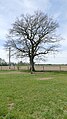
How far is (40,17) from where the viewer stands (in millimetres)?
45250

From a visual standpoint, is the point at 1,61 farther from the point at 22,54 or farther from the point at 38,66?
the point at 22,54

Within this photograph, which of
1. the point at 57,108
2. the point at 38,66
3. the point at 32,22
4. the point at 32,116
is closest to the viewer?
the point at 32,116

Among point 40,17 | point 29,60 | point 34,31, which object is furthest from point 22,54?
point 40,17

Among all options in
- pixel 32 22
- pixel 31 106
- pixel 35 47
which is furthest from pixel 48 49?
pixel 31 106

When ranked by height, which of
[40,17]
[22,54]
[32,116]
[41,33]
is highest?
[40,17]

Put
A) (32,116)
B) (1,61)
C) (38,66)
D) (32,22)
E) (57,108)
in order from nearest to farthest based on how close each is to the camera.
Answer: (32,116), (57,108), (32,22), (38,66), (1,61)

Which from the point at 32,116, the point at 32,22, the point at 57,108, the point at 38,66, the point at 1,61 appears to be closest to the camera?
the point at 32,116

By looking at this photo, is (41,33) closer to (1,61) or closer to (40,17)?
(40,17)

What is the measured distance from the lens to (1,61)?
80875 mm

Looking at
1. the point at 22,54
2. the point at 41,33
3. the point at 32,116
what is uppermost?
the point at 41,33

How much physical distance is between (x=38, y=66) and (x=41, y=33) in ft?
46.1

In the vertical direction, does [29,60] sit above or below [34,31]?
below

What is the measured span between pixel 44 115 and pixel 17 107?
1.60 meters

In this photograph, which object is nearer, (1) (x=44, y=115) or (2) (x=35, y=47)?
(1) (x=44, y=115)
